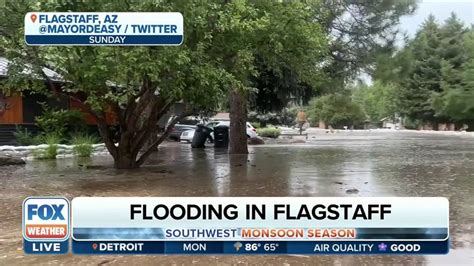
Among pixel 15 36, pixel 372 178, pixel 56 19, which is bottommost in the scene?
pixel 372 178

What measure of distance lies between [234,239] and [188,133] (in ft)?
75.5

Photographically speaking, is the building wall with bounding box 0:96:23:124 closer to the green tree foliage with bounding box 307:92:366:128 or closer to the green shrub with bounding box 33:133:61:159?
the green shrub with bounding box 33:133:61:159

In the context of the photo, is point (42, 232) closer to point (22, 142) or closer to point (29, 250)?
point (29, 250)

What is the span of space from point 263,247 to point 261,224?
178 mm

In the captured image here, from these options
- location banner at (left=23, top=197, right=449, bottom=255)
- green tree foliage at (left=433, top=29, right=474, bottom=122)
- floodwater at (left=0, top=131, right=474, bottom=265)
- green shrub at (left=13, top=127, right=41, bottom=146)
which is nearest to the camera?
location banner at (left=23, top=197, right=449, bottom=255)

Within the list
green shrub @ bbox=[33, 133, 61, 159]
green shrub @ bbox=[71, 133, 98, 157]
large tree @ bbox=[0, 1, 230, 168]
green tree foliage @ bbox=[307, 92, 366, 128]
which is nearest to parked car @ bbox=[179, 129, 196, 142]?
green shrub @ bbox=[71, 133, 98, 157]

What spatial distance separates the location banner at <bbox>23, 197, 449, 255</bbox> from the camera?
10.4 ft

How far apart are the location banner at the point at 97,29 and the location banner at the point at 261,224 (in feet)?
4.00

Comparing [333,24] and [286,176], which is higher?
[333,24]

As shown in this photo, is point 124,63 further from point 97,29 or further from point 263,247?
point 263,247

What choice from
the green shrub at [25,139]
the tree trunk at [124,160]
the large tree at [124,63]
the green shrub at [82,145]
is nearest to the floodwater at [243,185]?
the tree trunk at [124,160]

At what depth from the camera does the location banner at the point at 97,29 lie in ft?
12.0

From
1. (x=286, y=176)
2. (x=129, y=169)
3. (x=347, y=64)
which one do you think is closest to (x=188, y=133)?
(x=347, y=64)

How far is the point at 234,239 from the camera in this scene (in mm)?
3217
